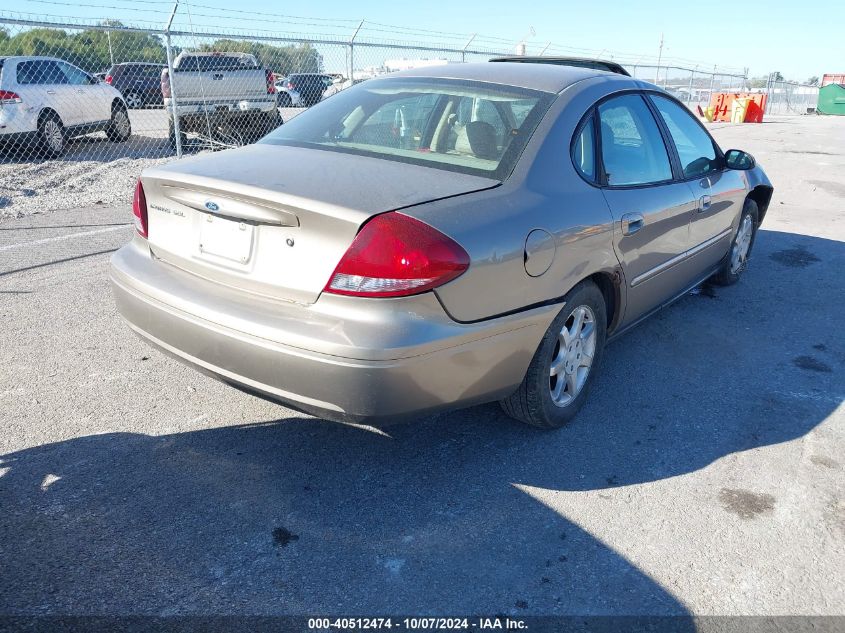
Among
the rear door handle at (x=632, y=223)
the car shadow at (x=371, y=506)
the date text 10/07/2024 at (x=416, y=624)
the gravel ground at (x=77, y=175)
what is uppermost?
the rear door handle at (x=632, y=223)

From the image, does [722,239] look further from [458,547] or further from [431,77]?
[458,547]

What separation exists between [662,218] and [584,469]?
1.52 meters

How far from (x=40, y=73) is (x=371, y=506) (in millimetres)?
11490

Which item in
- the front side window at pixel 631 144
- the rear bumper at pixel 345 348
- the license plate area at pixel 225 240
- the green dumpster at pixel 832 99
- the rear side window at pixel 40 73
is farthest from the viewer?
the green dumpster at pixel 832 99

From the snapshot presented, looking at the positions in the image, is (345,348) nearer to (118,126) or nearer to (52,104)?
(52,104)

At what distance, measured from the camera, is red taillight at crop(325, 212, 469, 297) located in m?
2.40

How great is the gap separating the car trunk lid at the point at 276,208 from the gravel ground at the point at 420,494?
32.3 inches

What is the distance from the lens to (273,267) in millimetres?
2574

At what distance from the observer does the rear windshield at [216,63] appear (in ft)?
39.4

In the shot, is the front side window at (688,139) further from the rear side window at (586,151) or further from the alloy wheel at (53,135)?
the alloy wheel at (53,135)

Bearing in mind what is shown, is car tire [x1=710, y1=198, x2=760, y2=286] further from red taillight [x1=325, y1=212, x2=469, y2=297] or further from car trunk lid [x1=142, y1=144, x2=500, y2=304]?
red taillight [x1=325, y1=212, x2=469, y2=297]

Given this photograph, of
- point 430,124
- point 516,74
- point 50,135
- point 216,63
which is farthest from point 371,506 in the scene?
point 216,63

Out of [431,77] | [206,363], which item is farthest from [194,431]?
[431,77]

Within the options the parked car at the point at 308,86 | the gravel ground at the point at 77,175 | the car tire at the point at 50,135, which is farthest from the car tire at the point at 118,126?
the parked car at the point at 308,86
